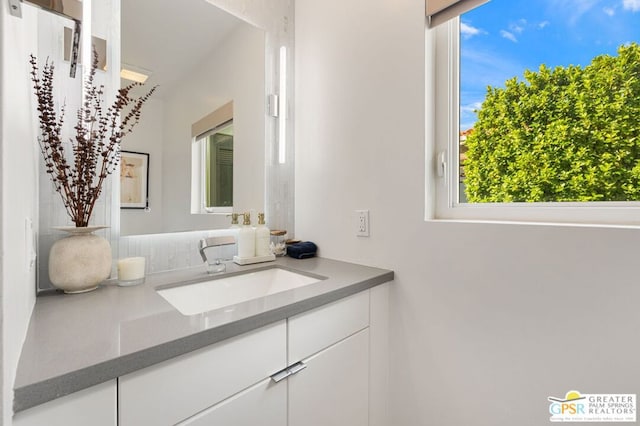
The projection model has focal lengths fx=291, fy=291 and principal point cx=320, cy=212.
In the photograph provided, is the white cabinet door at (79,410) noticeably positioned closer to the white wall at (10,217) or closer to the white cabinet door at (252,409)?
the white wall at (10,217)

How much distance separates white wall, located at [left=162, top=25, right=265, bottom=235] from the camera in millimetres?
1226

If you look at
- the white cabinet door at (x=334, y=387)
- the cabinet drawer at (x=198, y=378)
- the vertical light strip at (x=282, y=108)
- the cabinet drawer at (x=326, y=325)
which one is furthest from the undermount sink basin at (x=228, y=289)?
the vertical light strip at (x=282, y=108)

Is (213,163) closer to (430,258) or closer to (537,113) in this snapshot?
(430,258)

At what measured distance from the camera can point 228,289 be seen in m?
1.19

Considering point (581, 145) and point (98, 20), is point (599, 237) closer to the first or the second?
point (581, 145)

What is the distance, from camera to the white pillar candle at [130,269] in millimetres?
996

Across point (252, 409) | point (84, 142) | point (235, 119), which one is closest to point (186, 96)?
point (235, 119)

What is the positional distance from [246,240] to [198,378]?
2.47 ft

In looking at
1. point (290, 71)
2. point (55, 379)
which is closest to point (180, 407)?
point (55, 379)

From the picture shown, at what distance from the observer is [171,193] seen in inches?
48.4

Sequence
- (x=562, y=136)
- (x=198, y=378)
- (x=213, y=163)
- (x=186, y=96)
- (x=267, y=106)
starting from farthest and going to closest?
(x=267, y=106)
(x=213, y=163)
(x=186, y=96)
(x=562, y=136)
(x=198, y=378)

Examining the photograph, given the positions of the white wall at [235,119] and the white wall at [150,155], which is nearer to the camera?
the white wall at [150,155]

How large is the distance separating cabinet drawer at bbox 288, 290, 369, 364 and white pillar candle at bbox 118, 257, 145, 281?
23.1 inches

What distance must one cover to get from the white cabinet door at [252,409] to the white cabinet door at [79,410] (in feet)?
0.52
